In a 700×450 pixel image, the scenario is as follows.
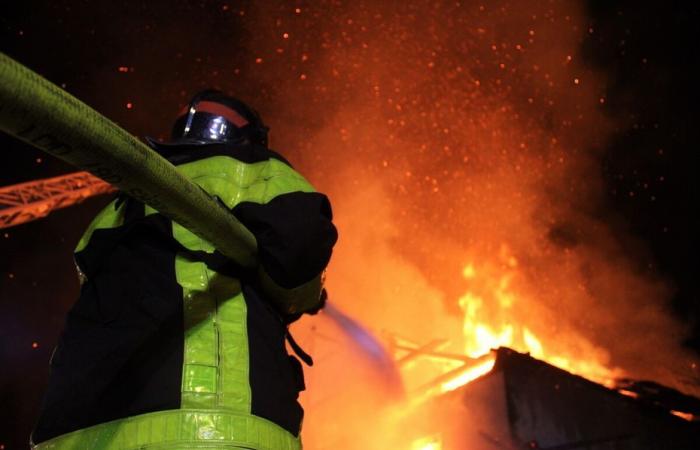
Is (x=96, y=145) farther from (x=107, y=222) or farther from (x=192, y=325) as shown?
(x=107, y=222)

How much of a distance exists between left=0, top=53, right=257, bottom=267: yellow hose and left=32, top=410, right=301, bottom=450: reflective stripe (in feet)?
1.54

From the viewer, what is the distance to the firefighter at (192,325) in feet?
3.78

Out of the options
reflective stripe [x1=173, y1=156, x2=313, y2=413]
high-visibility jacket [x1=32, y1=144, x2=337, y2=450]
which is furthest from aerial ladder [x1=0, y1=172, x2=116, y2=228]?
high-visibility jacket [x1=32, y1=144, x2=337, y2=450]

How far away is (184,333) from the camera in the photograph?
4.16 ft

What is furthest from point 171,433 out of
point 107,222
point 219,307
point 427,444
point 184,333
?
point 427,444

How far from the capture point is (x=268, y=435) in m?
1.21

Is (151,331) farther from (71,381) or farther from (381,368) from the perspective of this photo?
(381,368)

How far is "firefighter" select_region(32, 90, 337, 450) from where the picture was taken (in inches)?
45.4

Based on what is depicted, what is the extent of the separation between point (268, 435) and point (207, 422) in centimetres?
17

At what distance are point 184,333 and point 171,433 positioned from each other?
258mm

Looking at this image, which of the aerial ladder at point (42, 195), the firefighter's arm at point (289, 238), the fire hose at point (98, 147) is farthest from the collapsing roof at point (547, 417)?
the aerial ladder at point (42, 195)

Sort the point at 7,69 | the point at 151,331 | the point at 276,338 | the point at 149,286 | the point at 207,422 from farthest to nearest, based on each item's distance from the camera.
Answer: the point at 276,338
the point at 149,286
the point at 151,331
the point at 207,422
the point at 7,69

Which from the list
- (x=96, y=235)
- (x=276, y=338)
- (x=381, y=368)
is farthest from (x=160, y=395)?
(x=381, y=368)

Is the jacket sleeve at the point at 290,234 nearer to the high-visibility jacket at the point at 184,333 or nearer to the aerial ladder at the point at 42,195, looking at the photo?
the high-visibility jacket at the point at 184,333
